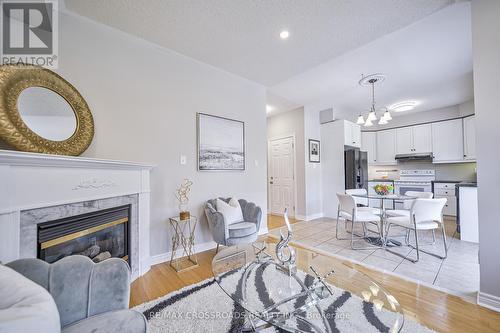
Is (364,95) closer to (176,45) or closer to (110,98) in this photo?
(176,45)

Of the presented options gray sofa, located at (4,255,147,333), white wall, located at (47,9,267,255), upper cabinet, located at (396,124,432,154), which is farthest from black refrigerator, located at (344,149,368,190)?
gray sofa, located at (4,255,147,333)

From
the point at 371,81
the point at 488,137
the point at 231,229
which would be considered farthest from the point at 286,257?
the point at 371,81

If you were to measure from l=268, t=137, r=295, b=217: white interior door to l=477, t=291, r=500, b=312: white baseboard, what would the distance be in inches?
132

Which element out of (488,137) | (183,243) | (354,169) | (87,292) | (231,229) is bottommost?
(183,243)

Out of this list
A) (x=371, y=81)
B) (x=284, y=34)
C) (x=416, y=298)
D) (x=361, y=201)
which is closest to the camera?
(x=416, y=298)

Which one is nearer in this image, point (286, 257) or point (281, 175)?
point (286, 257)

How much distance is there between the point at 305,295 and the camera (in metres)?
1.33

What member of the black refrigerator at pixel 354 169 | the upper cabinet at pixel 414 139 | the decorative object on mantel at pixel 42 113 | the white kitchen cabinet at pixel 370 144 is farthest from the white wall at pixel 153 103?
the upper cabinet at pixel 414 139

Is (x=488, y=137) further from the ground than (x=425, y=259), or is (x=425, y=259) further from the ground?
(x=488, y=137)

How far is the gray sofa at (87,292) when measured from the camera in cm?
92

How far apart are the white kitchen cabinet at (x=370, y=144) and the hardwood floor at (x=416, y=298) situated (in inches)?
182

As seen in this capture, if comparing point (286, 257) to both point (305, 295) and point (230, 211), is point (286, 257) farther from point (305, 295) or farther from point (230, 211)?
point (230, 211)

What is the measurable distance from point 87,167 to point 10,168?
0.47 metres

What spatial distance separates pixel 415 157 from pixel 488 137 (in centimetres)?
430
